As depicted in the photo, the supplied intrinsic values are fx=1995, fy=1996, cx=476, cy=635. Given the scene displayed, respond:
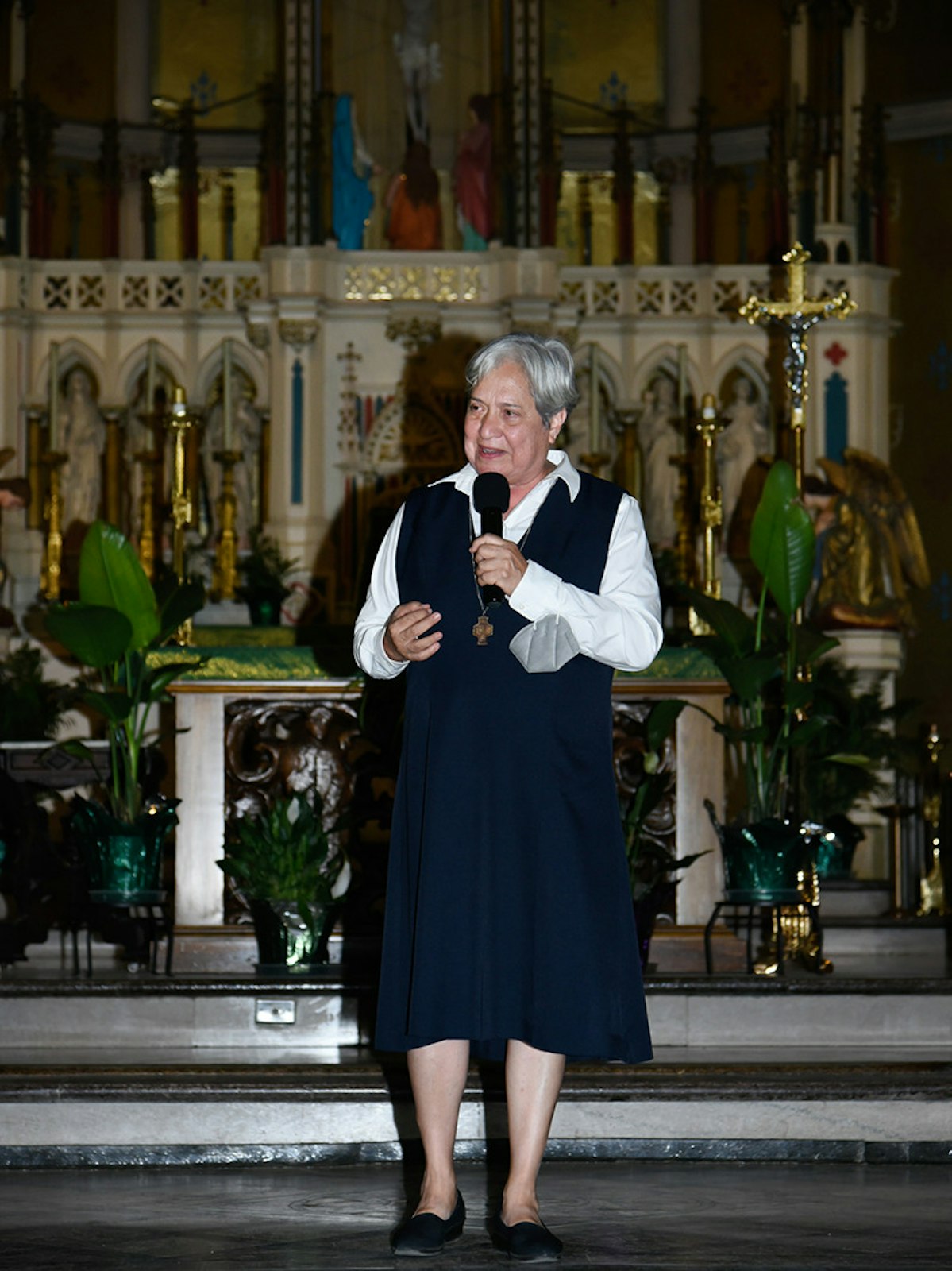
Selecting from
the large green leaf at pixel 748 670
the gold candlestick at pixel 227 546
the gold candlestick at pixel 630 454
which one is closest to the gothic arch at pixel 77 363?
the gold candlestick at pixel 227 546

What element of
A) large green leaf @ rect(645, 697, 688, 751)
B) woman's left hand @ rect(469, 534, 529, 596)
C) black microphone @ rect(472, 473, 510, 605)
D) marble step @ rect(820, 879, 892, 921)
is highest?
black microphone @ rect(472, 473, 510, 605)

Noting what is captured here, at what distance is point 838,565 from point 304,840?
21.6 ft

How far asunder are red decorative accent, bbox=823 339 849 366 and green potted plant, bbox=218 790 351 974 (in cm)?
803

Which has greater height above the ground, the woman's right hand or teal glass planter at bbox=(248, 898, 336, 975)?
the woman's right hand

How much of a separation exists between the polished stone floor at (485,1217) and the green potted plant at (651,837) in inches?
52.7

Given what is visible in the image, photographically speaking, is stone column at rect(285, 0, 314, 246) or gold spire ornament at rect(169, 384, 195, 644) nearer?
gold spire ornament at rect(169, 384, 195, 644)

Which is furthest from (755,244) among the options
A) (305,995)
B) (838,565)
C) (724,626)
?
(305,995)

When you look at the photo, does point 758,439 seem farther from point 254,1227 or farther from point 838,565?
point 254,1227

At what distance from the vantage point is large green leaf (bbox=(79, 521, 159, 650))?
603cm

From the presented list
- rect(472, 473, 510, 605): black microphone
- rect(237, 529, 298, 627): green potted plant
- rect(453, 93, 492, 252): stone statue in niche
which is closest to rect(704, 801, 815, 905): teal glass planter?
rect(472, 473, 510, 605): black microphone

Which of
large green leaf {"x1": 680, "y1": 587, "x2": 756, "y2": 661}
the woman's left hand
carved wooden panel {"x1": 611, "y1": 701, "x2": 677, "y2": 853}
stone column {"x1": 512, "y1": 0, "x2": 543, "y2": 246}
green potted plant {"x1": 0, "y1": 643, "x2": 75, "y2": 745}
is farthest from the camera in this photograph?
stone column {"x1": 512, "y1": 0, "x2": 543, "y2": 246}

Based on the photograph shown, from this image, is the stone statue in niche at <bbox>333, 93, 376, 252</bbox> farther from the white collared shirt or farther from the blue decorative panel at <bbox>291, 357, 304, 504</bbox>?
the white collared shirt

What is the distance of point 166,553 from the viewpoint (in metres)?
12.8

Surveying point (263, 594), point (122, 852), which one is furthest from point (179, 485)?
point (263, 594)
